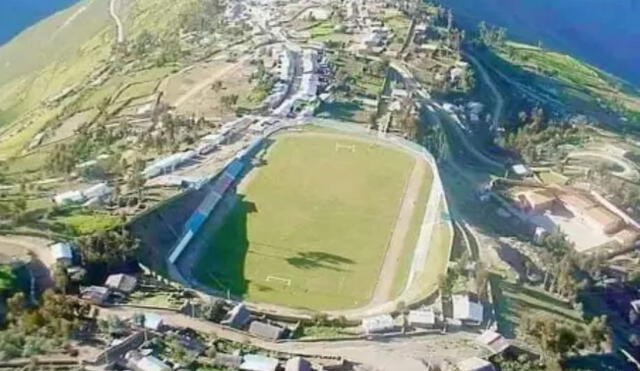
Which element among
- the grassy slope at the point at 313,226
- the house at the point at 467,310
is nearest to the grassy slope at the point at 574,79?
the grassy slope at the point at 313,226

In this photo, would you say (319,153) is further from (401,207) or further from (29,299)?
A: (29,299)

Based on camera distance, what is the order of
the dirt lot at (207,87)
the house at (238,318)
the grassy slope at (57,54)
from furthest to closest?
the grassy slope at (57,54) → the dirt lot at (207,87) → the house at (238,318)

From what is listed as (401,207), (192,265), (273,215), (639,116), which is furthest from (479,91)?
(192,265)

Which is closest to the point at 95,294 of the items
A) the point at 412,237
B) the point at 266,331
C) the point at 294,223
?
the point at 266,331

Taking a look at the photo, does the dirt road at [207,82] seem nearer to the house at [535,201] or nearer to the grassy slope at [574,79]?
the house at [535,201]

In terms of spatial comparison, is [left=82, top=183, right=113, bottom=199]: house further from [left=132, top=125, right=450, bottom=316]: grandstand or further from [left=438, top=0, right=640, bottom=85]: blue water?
[left=438, top=0, right=640, bottom=85]: blue water

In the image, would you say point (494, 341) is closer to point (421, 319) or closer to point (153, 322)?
point (421, 319)
